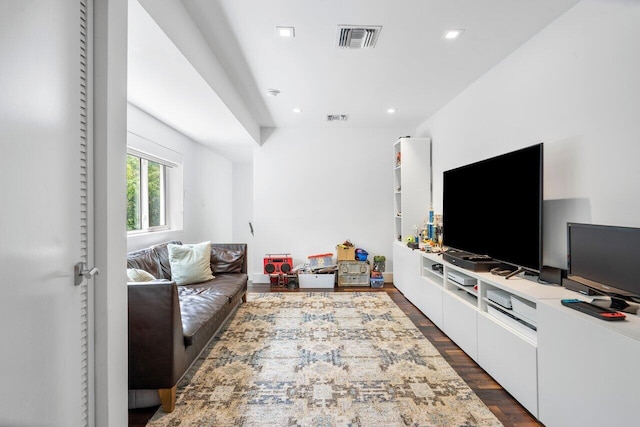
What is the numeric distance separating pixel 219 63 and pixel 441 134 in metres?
2.79

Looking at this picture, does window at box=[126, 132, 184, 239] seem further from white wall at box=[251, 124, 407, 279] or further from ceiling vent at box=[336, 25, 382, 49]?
ceiling vent at box=[336, 25, 382, 49]

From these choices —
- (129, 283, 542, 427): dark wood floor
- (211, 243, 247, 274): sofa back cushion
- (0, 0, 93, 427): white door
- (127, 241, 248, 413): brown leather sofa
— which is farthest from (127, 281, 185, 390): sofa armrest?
(211, 243, 247, 274): sofa back cushion

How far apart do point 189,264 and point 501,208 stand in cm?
298

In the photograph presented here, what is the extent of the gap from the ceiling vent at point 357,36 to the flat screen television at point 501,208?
4.39ft

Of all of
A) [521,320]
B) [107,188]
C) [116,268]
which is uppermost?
[107,188]

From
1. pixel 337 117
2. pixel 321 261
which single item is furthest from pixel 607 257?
pixel 321 261

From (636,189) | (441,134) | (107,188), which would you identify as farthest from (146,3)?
(441,134)

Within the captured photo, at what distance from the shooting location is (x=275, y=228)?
509cm

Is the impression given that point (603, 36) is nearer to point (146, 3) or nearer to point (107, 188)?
point (146, 3)

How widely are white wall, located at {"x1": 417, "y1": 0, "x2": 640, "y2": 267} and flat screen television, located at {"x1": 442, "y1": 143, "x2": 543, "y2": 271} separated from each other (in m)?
0.24

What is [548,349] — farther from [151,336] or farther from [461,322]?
[151,336]

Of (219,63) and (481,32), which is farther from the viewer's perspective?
(219,63)

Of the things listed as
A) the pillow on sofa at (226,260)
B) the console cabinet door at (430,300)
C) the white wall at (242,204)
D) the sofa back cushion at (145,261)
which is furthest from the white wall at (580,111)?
the white wall at (242,204)

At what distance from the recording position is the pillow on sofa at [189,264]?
324cm
